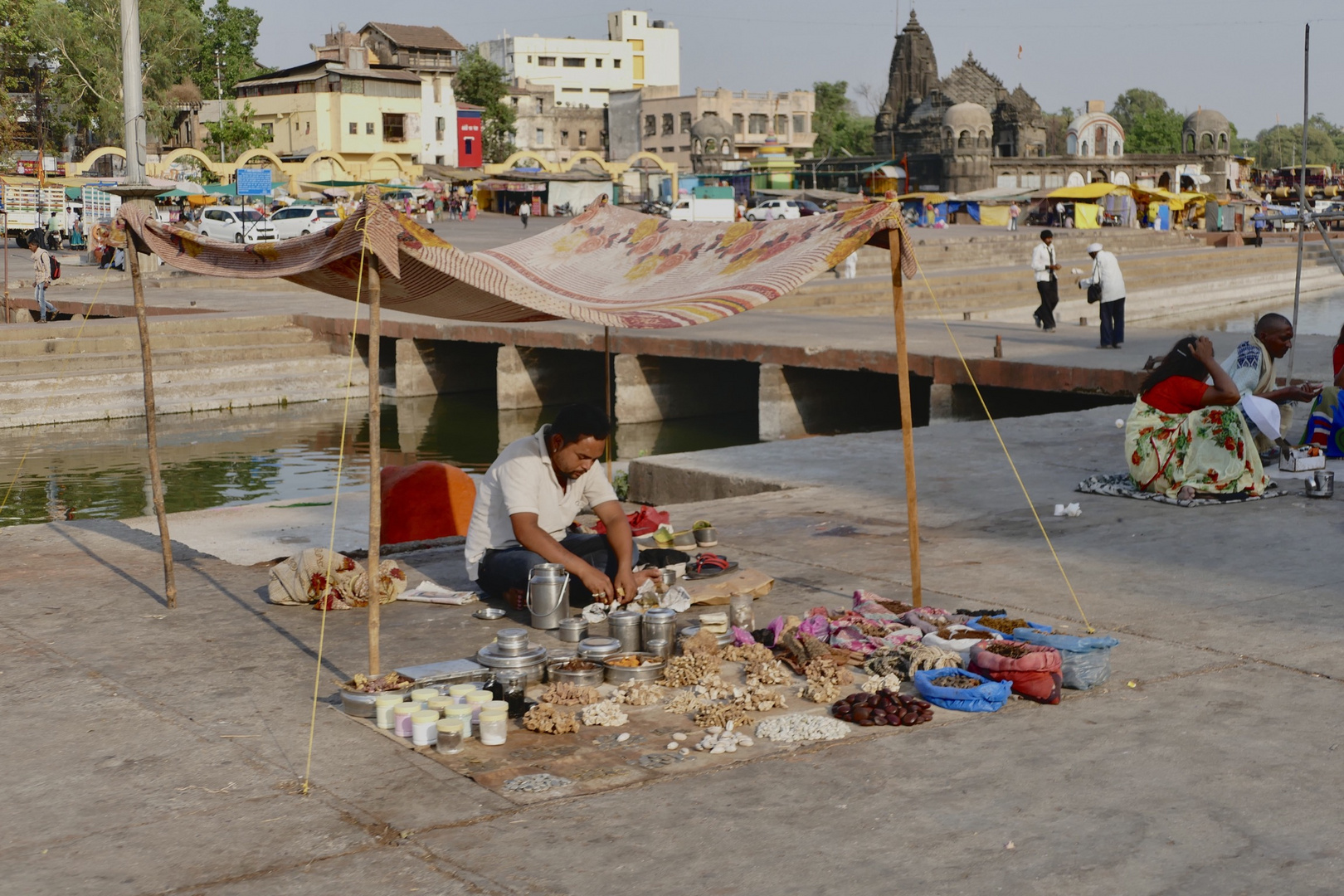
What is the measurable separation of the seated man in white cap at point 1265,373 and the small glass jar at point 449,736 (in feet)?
23.3

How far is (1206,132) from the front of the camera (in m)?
78.1

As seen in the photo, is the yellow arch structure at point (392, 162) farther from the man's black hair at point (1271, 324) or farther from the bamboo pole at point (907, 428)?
the bamboo pole at point (907, 428)

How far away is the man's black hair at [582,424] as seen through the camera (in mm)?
6461

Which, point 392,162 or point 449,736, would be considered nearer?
point 449,736

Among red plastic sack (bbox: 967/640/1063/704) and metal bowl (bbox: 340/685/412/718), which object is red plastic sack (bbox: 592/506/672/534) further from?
red plastic sack (bbox: 967/640/1063/704)

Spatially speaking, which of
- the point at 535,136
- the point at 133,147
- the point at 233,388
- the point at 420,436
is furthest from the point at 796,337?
the point at 535,136

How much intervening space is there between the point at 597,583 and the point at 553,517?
0.48 m

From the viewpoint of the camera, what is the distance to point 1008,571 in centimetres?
754

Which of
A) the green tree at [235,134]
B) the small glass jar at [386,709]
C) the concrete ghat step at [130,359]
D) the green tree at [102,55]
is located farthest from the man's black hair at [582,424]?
the green tree at [235,134]

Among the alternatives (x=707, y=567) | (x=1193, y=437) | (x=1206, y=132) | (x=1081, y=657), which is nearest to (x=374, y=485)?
(x=707, y=567)

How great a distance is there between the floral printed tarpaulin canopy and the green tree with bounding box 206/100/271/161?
65.9 meters

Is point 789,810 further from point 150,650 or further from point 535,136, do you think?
point 535,136

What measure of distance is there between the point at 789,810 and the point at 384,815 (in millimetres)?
1250

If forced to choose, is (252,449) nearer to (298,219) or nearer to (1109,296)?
(1109,296)
